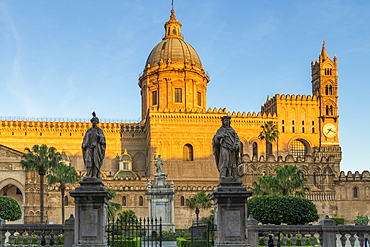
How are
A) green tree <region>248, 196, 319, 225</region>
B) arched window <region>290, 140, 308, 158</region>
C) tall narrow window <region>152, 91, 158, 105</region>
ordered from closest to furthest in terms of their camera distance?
green tree <region>248, 196, 319, 225</region> → arched window <region>290, 140, 308, 158</region> → tall narrow window <region>152, 91, 158, 105</region>

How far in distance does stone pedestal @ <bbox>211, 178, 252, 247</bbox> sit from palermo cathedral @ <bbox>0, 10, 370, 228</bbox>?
4716cm

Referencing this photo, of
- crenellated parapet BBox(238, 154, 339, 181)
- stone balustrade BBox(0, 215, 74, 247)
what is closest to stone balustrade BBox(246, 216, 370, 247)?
stone balustrade BBox(0, 215, 74, 247)

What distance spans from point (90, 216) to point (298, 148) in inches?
2493

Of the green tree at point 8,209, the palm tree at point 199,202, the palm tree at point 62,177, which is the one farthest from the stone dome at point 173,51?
the green tree at point 8,209

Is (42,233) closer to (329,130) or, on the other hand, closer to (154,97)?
(154,97)

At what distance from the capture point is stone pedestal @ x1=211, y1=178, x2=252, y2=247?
47.0 feet

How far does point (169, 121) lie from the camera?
7019 cm

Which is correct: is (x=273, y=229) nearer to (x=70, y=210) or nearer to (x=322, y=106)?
(x=70, y=210)

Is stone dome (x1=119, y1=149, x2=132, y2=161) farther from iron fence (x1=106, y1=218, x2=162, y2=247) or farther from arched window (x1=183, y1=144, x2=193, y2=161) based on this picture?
iron fence (x1=106, y1=218, x2=162, y2=247)

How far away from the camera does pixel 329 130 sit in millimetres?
75688

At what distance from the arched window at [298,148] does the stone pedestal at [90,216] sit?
6223 cm

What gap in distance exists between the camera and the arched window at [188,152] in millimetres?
70188

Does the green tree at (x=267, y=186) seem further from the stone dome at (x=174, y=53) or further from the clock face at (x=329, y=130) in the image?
the stone dome at (x=174, y=53)

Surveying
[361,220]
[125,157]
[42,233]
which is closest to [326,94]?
[361,220]
